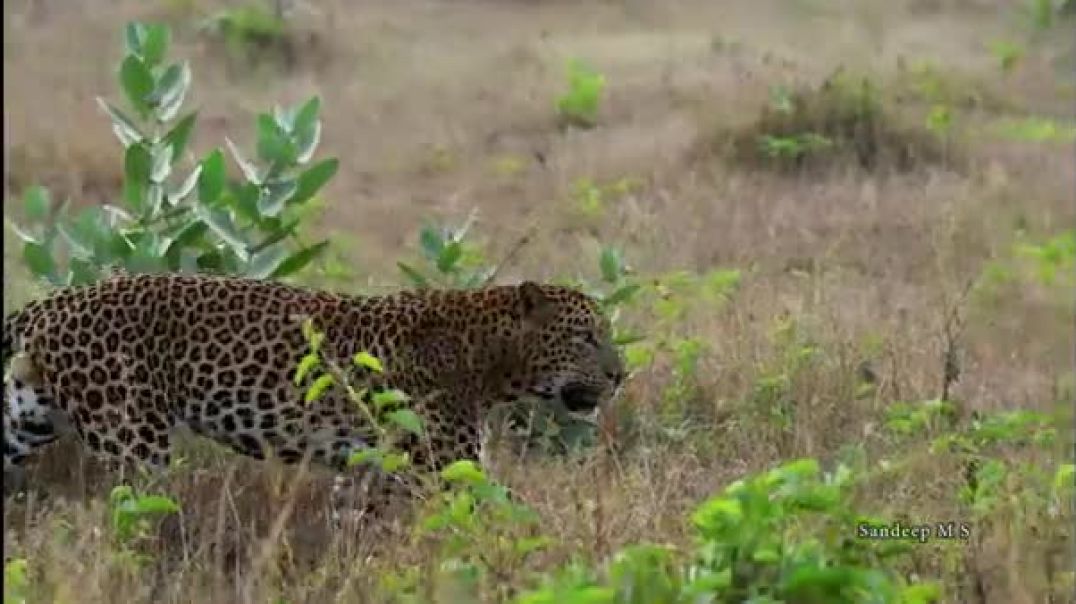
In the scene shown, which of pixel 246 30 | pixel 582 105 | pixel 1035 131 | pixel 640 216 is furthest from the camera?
pixel 246 30

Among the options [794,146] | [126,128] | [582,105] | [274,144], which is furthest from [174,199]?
[582,105]

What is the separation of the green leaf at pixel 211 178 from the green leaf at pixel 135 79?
333 millimetres

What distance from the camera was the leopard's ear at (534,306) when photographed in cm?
728

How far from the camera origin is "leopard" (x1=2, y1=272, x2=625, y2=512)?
22.3ft

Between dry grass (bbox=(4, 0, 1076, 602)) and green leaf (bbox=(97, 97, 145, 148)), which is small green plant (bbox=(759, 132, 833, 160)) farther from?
green leaf (bbox=(97, 97, 145, 148))

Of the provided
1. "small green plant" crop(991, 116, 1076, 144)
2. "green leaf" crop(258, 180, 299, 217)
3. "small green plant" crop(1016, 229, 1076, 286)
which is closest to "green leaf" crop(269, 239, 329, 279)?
"green leaf" crop(258, 180, 299, 217)

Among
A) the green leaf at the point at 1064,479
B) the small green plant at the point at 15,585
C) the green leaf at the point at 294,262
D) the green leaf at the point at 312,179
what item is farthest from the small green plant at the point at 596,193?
the small green plant at the point at 15,585

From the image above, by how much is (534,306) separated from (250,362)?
1.02 m

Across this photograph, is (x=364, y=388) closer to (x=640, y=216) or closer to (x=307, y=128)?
(x=307, y=128)

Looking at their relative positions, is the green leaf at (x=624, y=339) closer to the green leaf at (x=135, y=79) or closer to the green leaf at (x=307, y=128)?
the green leaf at (x=307, y=128)

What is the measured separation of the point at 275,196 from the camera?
7645mm

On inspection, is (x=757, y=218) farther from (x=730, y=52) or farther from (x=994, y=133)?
(x=730, y=52)

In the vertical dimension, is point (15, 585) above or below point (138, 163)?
below

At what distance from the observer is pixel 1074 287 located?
9.99 meters
